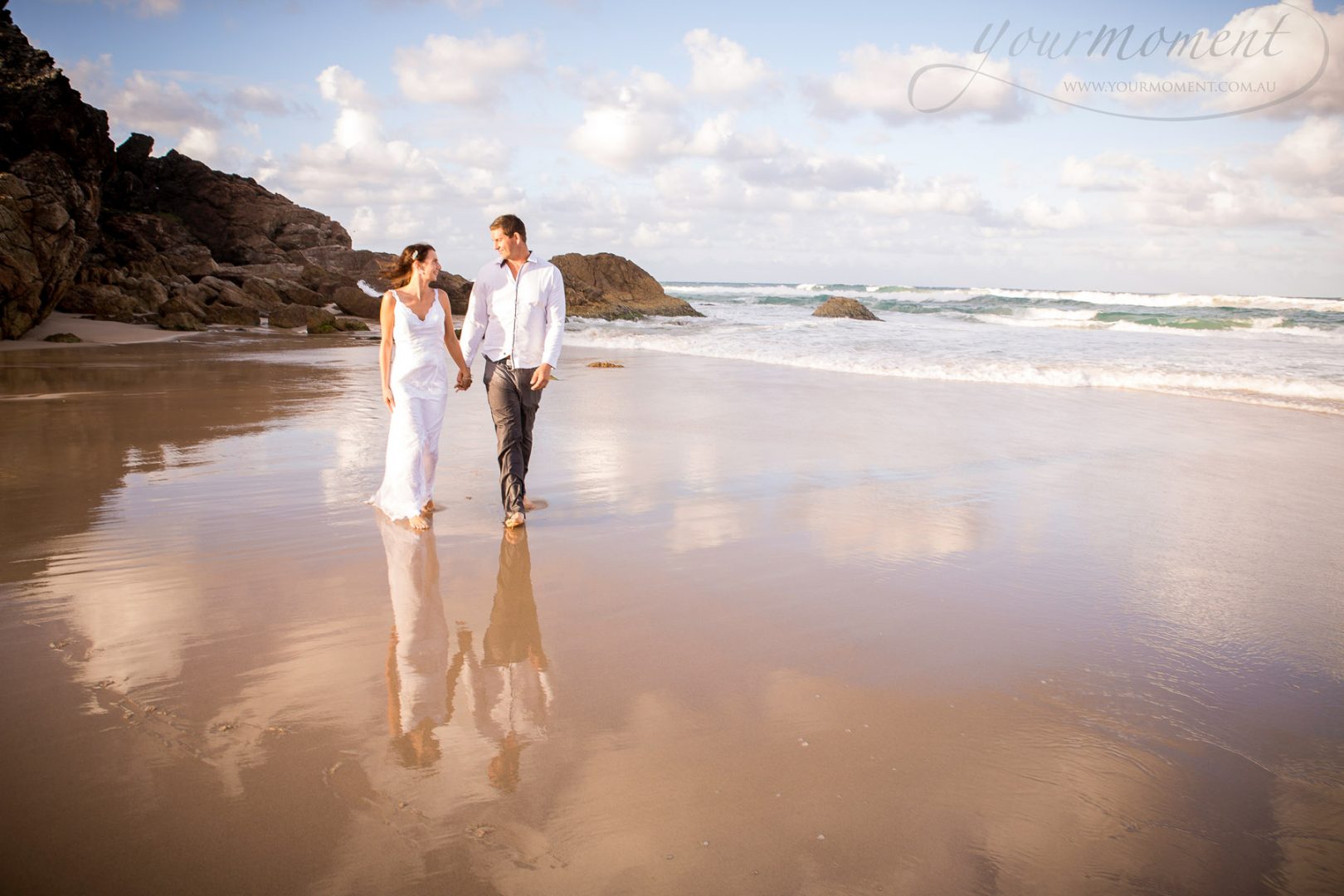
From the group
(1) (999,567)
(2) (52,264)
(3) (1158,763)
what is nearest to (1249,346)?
(1) (999,567)

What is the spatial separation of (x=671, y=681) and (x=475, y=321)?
3.36 m

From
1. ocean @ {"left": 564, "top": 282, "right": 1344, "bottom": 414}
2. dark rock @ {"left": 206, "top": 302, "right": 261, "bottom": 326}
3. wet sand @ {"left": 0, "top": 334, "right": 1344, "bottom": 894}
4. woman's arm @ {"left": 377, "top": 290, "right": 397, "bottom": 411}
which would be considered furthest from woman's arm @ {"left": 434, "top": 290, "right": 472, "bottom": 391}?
dark rock @ {"left": 206, "top": 302, "right": 261, "bottom": 326}

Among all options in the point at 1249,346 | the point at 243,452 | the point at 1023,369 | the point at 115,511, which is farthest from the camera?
the point at 1249,346

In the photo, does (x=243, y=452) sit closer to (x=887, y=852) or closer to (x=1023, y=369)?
(x=887, y=852)

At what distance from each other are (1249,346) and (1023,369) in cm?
1088

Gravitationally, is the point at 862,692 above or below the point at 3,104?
below

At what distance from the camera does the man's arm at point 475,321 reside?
220 inches

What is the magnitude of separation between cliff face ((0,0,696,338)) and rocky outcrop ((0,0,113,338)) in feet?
0.11

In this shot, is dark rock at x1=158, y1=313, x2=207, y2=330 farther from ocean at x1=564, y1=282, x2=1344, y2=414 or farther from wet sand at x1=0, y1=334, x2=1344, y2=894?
wet sand at x1=0, y1=334, x2=1344, y2=894

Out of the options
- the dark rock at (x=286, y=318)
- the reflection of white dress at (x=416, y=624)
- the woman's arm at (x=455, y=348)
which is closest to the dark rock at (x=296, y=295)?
the dark rock at (x=286, y=318)

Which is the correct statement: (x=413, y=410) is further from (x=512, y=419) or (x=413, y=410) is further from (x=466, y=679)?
(x=466, y=679)

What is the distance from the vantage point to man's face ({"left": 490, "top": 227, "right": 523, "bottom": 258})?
17.6 feet

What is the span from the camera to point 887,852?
224 centimetres

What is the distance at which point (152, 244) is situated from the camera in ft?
100
